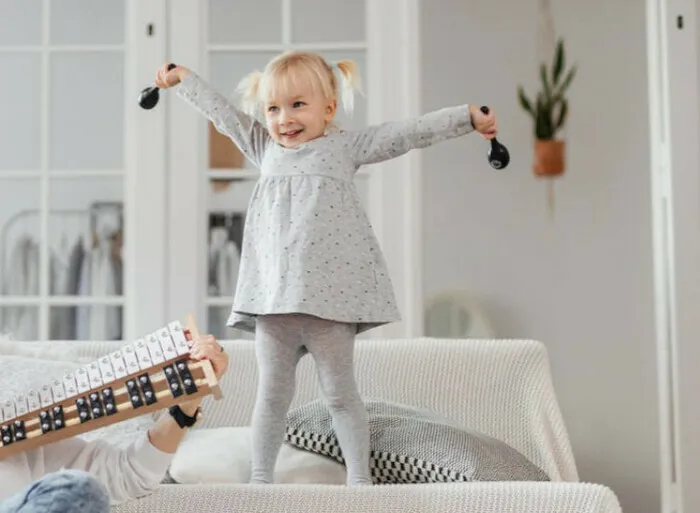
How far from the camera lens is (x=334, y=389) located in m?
2.01

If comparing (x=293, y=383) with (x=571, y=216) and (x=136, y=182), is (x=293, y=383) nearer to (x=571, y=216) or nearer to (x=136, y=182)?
(x=136, y=182)

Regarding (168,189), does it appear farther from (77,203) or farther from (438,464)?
(438,464)

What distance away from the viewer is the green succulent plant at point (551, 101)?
13.8 feet

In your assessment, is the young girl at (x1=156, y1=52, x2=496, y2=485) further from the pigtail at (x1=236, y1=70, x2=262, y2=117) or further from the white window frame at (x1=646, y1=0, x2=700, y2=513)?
the white window frame at (x1=646, y1=0, x2=700, y2=513)

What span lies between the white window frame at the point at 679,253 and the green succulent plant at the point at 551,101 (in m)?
0.84

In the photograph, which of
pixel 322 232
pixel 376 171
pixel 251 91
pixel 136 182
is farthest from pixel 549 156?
pixel 322 232

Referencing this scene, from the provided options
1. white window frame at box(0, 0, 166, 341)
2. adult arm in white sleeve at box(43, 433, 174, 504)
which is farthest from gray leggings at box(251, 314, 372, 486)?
white window frame at box(0, 0, 166, 341)

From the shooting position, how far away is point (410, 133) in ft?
6.70

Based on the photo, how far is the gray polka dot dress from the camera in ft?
6.44

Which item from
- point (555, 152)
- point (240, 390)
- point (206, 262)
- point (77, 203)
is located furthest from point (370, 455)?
point (555, 152)

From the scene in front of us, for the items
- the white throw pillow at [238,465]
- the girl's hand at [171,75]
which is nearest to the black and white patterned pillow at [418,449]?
the white throw pillow at [238,465]

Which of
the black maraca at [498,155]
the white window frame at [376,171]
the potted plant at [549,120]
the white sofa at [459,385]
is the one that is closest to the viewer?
the black maraca at [498,155]

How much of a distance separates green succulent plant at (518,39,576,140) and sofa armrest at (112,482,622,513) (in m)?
2.88

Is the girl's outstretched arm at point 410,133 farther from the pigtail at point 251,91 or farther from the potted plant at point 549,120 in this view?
the potted plant at point 549,120
